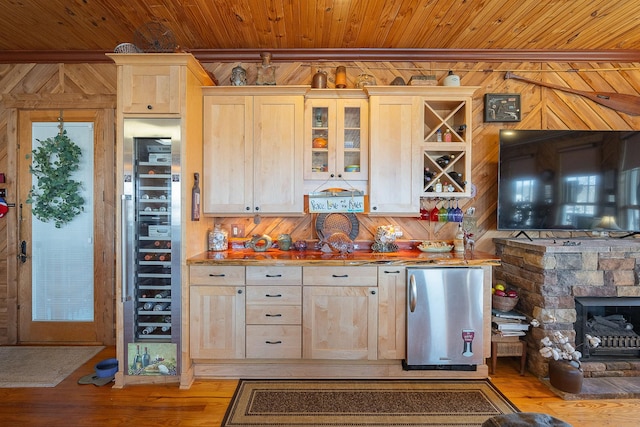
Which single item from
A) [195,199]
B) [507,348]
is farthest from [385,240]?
[195,199]

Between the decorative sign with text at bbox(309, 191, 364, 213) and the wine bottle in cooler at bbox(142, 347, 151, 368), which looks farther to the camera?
the decorative sign with text at bbox(309, 191, 364, 213)

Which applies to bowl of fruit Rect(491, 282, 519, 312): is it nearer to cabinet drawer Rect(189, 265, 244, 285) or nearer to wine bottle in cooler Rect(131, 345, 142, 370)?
cabinet drawer Rect(189, 265, 244, 285)

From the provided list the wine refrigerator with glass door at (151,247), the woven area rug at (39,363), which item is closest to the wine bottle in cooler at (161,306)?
the wine refrigerator with glass door at (151,247)

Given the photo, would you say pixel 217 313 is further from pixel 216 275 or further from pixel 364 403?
pixel 364 403

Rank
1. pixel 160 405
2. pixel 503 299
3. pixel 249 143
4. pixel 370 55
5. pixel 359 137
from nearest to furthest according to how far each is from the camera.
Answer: pixel 160 405, pixel 503 299, pixel 249 143, pixel 359 137, pixel 370 55

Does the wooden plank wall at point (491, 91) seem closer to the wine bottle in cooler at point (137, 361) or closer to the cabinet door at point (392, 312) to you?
the cabinet door at point (392, 312)

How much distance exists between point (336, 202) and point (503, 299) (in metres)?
1.72

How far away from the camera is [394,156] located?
3.13 meters

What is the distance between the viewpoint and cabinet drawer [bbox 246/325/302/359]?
2.77 meters

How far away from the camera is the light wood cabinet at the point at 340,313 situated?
2781 mm

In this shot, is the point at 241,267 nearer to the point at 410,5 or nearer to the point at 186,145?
the point at 186,145

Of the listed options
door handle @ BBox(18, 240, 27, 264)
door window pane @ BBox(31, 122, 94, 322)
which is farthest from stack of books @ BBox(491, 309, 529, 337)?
door handle @ BBox(18, 240, 27, 264)

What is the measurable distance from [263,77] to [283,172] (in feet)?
3.15

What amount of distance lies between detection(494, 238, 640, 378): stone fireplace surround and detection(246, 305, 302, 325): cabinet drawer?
2.05m
